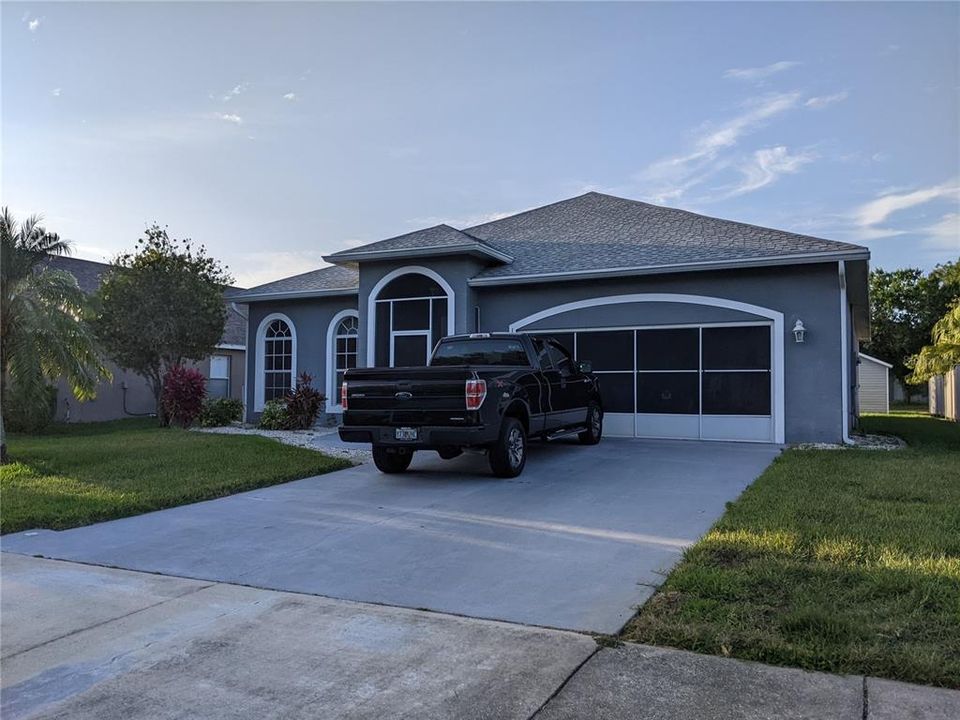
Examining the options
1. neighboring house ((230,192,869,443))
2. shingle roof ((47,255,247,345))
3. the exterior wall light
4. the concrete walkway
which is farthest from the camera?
shingle roof ((47,255,247,345))

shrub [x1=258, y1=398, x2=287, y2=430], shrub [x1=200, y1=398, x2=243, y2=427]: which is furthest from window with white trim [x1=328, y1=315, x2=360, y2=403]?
shrub [x1=200, y1=398, x2=243, y2=427]

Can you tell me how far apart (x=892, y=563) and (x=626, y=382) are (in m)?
9.49

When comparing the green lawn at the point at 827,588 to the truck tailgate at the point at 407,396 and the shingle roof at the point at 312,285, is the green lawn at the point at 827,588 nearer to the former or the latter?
the truck tailgate at the point at 407,396

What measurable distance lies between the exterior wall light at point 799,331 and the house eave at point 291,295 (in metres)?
9.95

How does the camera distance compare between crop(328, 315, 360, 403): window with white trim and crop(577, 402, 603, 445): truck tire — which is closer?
crop(577, 402, 603, 445): truck tire

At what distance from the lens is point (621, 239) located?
16062 millimetres

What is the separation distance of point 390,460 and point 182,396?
9404 mm

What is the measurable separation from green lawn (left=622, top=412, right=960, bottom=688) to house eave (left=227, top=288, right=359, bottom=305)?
39.5 ft

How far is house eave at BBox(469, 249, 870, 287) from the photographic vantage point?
12.2 meters

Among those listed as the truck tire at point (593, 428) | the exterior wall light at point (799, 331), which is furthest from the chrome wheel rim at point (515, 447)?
the exterior wall light at point (799, 331)

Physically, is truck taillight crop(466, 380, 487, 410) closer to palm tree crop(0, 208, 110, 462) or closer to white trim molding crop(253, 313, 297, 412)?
palm tree crop(0, 208, 110, 462)

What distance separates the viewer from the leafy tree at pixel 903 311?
40.6m

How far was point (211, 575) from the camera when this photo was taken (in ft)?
18.2

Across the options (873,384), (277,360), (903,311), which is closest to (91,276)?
(277,360)
